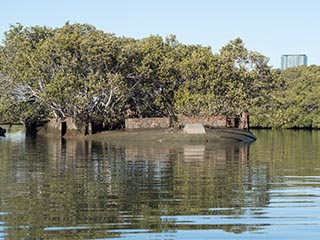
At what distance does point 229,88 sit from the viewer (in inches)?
2699

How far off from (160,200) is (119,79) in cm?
4465

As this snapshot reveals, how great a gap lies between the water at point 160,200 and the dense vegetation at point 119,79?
102 ft

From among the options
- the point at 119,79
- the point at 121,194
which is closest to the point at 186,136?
the point at 119,79

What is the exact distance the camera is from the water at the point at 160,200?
14.2 meters

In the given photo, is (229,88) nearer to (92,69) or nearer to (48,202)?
(92,69)

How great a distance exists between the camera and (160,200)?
18625 millimetres

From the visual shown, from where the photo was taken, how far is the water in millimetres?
14156

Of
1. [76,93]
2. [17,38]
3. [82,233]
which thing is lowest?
[82,233]

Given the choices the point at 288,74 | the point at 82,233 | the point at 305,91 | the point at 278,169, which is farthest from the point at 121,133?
the point at 288,74

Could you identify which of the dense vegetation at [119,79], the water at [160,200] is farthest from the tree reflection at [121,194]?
the dense vegetation at [119,79]

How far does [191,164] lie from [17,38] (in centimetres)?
4685

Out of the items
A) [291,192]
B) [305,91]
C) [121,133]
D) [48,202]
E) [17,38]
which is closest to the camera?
[48,202]

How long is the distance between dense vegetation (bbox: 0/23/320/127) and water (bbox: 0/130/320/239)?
102ft

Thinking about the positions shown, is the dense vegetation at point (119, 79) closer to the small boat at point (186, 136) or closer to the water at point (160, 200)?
the small boat at point (186, 136)
